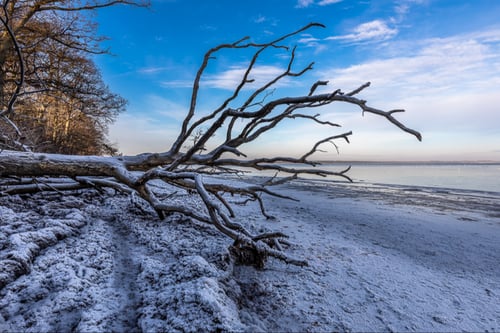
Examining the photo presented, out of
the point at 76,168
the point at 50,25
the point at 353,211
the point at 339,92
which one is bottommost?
the point at 353,211

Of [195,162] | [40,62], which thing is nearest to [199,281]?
[195,162]

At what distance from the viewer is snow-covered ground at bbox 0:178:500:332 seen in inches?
52.5

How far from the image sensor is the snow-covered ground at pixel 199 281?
1.33 meters

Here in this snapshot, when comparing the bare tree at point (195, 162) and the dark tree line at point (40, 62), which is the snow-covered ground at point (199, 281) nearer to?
the bare tree at point (195, 162)

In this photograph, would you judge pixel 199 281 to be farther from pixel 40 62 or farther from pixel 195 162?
pixel 40 62

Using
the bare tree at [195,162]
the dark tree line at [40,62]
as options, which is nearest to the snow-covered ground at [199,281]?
the bare tree at [195,162]

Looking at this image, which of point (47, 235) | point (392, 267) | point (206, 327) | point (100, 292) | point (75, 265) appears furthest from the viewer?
point (392, 267)

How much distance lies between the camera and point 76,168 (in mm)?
3156

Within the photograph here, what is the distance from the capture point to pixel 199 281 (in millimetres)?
1524

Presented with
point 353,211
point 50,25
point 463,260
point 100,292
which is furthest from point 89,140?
point 463,260

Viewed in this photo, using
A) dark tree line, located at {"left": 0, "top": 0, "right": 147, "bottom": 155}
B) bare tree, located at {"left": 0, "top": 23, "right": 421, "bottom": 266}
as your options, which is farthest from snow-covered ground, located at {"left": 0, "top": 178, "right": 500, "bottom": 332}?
dark tree line, located at {"left": 0, "top": 0, "right": 147, "bottom": 155}

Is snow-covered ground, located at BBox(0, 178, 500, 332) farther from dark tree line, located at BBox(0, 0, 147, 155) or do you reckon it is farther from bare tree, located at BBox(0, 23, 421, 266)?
dark tree line, located at BBox(0, 0, 147, 155)

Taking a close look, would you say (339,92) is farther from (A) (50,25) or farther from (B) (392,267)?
(A) (50,25)

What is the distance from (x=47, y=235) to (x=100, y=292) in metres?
0.98
